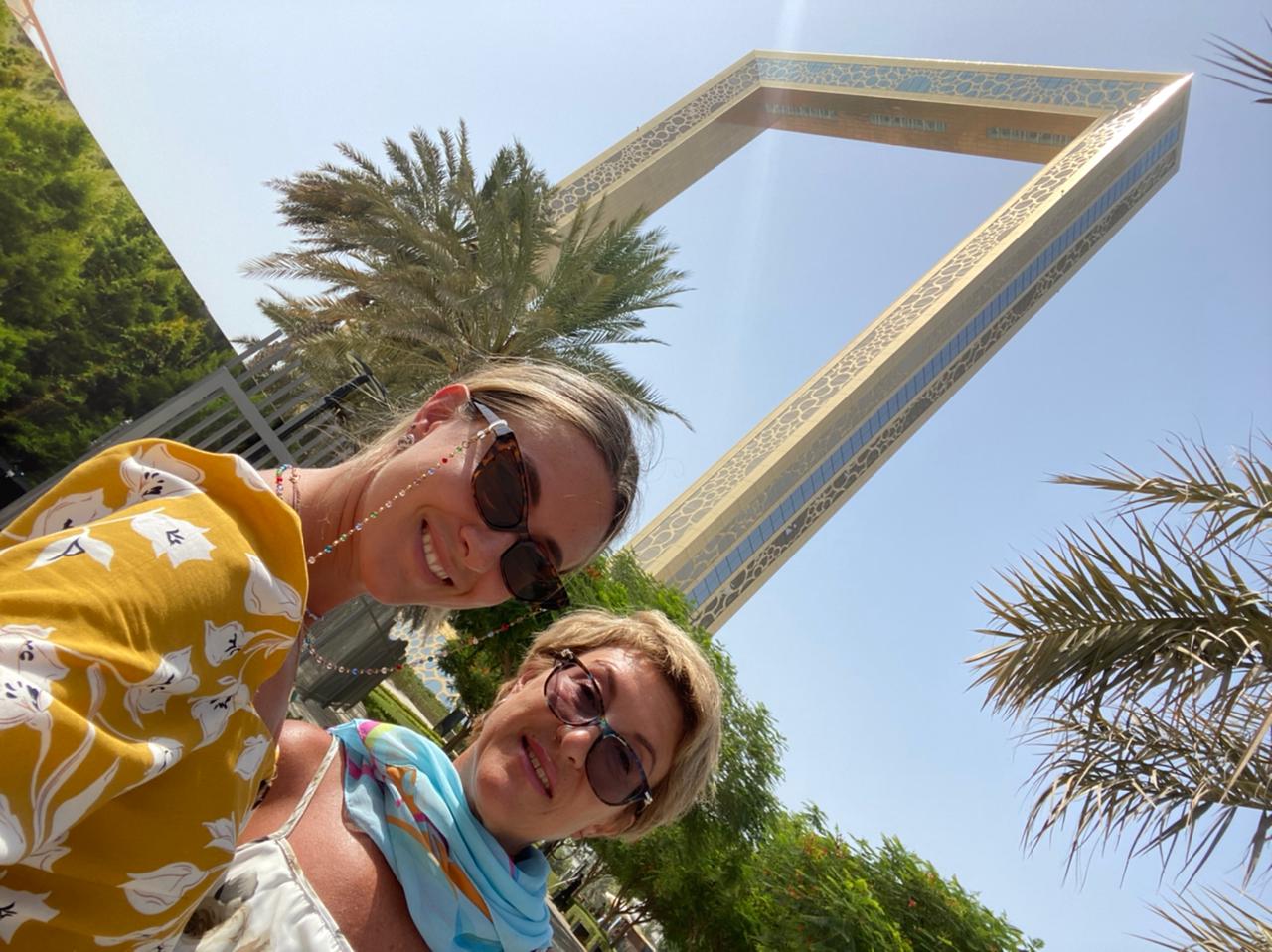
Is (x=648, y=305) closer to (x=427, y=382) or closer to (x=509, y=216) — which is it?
(x=509, y=216)

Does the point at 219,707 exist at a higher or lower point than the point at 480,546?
lower

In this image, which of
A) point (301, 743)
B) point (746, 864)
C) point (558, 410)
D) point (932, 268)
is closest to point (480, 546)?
point (558, 410)

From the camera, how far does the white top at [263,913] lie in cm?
92

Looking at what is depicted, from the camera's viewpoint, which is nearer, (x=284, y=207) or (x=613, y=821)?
(x=613, y=821)

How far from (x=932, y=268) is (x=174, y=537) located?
10410 millimetres

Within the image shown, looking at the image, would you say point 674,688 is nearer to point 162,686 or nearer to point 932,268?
point 162,686

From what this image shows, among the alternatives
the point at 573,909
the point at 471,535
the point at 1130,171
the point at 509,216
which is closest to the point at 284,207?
the point at 509,216

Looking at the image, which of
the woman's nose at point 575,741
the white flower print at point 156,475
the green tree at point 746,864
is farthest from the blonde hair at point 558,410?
the green tree at point 746,864

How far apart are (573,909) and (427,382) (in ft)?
24.7

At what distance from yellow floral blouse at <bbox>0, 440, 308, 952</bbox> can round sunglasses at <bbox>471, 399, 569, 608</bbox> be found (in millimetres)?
355

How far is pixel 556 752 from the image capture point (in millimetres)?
1271

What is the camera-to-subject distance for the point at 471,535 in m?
1.10

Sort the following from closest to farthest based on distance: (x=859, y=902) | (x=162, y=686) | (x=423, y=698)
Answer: (x=162, y=686)
(x=859, y=902)
(x=423, y=698)

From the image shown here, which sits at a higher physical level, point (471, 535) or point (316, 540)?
point (471, 535)
